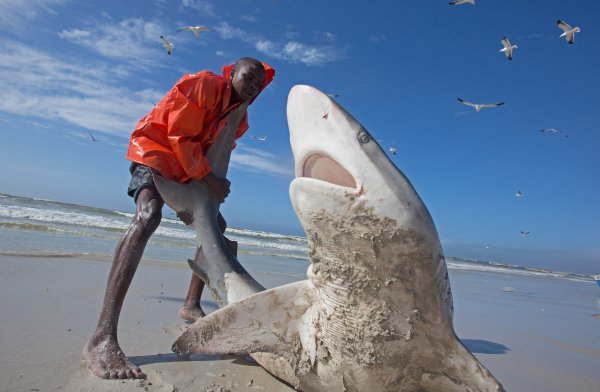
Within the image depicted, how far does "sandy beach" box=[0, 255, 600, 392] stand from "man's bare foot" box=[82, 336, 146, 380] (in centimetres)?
5

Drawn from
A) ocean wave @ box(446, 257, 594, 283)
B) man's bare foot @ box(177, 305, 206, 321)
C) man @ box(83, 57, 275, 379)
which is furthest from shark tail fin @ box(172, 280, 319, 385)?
ocean wave @ box(446, 257, 594, 283)

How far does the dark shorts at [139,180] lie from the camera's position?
2855 mm

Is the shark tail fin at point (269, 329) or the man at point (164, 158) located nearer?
the shark tail fin at point (269, 329)

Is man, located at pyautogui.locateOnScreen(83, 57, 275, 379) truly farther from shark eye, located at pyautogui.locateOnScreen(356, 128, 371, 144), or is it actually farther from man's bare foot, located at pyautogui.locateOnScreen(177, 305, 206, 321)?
shark eye, located at pyautogui.locateOnScreen(356, 128, 371, 144)

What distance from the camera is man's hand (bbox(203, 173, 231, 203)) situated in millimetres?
3199

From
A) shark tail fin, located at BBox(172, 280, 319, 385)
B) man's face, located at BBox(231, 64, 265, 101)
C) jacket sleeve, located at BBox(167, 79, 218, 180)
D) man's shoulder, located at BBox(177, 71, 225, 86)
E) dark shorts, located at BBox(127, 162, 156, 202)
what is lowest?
shark tail fin, located at BBox(172, 280, 319, 385)

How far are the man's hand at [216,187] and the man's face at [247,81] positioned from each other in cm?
73

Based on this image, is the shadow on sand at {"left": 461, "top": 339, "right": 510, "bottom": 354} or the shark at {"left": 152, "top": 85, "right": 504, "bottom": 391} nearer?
the shark at {"left": 152, "top": 85, "right": 504, "bottom": 391}

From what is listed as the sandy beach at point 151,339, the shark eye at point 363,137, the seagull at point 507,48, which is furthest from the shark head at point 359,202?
the seagull at point 507,48

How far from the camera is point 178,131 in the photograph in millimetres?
2924

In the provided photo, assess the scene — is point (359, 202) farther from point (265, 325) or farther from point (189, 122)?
point (189, 122)

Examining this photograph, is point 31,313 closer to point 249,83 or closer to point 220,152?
point 220,152

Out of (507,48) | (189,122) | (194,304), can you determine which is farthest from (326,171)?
(507,48)

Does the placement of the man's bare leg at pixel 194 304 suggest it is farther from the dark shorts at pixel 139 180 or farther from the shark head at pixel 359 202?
the shark head at pixel 359 202
